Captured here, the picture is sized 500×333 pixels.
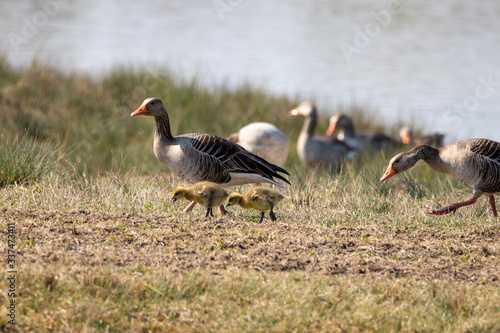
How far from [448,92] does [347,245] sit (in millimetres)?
17443

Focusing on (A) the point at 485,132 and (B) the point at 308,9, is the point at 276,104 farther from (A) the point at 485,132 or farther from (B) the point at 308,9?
(B) the point at 308,9

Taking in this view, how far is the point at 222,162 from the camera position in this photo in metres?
7.82

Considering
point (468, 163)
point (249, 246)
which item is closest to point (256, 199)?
point (249, 246)

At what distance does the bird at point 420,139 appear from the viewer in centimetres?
1448

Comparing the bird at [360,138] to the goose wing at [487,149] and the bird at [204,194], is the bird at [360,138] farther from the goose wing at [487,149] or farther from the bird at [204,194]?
the bird at [204,194]

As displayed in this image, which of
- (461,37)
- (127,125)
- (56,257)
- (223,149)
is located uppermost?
(461,37)

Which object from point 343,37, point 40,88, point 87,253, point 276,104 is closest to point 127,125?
point 40,88

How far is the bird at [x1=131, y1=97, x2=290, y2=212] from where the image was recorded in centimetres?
773

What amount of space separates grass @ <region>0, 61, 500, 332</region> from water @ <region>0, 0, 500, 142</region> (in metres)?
8.46

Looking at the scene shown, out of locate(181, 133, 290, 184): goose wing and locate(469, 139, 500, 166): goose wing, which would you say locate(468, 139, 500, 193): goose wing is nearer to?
locate(469, 139, 500, 166): goose wing

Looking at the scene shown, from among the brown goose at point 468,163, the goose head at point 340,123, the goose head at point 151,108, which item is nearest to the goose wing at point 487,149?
the brown goose at point 468,163

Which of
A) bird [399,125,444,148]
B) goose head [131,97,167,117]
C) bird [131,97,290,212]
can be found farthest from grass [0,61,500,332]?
bird [399,125,444,148]

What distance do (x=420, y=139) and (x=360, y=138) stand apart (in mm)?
1564

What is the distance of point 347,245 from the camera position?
19.5ft
